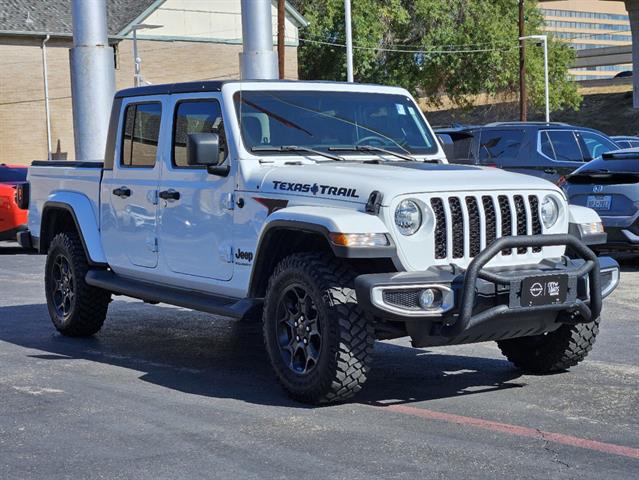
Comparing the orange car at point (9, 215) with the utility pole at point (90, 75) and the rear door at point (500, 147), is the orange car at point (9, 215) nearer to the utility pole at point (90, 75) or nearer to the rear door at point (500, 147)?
the utility pole at point (90, 75)

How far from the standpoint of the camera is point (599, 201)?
1434 cm

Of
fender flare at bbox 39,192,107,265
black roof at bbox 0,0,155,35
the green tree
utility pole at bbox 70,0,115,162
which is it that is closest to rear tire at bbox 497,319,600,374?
fender flare at bbox 39,192,107,265

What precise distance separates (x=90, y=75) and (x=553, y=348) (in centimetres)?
1036

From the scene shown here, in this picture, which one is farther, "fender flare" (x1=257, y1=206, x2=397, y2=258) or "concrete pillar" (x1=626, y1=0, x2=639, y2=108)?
"concrete pillar" (x1=626, y1=0, x2=639, y2=108)

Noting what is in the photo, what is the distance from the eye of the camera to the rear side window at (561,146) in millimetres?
18156

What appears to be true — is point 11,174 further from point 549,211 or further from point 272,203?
point 549,211

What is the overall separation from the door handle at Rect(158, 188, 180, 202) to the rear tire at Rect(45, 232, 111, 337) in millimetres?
1489

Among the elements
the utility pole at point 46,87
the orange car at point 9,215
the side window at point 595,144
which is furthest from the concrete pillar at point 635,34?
the orange car at point 9,215

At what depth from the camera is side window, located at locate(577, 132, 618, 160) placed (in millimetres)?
18375

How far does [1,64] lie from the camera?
49625 millimetres

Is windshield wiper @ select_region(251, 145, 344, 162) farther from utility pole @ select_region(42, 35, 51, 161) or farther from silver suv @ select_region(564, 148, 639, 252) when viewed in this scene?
utility pole @ select_region(42, 35, 51, 161)

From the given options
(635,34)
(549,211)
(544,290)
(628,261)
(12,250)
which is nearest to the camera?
(544,290)

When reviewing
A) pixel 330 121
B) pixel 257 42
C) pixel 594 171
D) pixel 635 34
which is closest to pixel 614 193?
pixel 594 171

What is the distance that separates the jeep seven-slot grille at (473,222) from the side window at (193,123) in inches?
71.4
